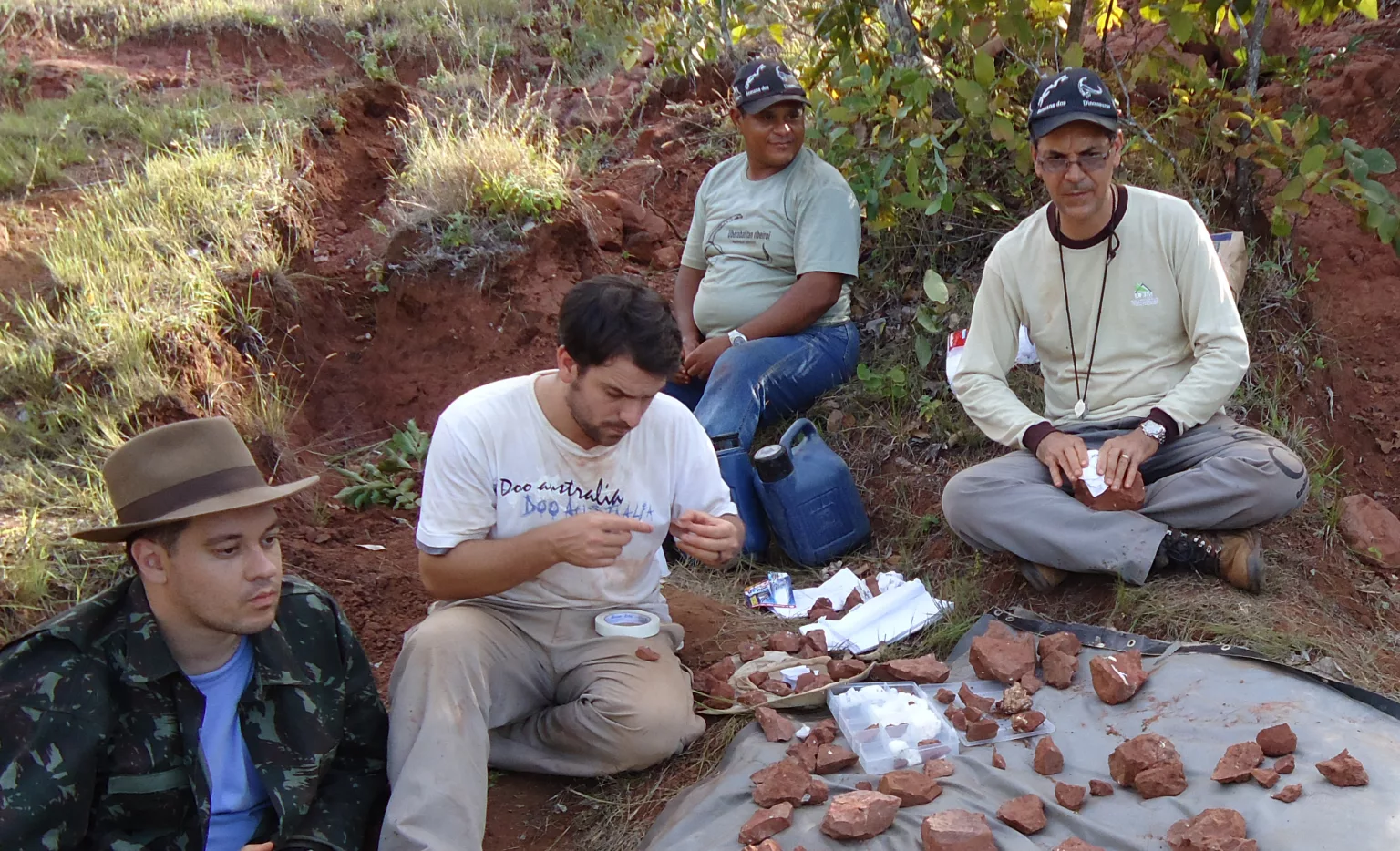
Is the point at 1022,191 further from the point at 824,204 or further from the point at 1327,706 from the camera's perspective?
the point at 1327,706

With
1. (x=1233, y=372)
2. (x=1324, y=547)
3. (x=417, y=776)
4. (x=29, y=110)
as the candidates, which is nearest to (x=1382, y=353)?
(x=1324, y=547)

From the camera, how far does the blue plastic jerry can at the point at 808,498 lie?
3832 mm

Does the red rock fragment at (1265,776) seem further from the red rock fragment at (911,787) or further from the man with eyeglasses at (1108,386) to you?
the man with eyeglasses at (1108,386)

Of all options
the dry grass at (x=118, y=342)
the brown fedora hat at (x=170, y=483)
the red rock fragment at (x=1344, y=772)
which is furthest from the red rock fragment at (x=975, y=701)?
the dry grass at (x=118, y=342)

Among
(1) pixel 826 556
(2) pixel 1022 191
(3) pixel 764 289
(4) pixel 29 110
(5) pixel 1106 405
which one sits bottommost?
(1) pixel 826 556

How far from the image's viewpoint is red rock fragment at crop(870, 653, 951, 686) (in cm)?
292

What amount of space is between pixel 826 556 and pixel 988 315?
107 cm

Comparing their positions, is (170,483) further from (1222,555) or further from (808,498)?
(1222,555)

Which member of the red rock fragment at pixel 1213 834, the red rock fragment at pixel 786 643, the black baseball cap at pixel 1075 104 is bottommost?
the red rock fragment at pixel 786 643

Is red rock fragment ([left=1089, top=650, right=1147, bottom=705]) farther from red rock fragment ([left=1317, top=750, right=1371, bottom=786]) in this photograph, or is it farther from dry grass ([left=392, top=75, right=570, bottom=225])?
dry grass ([left=392, top=75, right=570, bottom=225])

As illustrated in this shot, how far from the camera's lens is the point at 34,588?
3467 mm

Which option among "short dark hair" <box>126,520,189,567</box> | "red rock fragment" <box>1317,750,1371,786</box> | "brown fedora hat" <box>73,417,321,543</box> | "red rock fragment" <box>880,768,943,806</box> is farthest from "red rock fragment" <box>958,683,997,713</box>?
"short dark hair" <box>126,520,189,567</box>

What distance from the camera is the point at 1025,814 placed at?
7.43ft

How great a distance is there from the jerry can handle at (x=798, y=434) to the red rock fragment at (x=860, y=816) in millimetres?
1690
